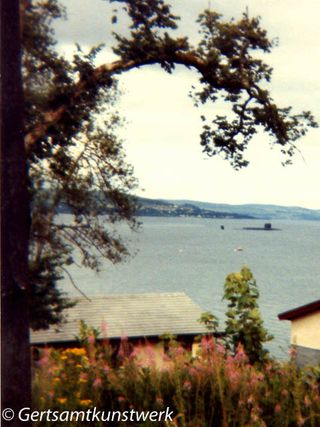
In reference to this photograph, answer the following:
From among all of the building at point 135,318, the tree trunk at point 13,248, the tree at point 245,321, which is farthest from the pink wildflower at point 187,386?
the building at point 135,318

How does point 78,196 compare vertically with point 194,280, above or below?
above

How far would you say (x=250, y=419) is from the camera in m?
5.04

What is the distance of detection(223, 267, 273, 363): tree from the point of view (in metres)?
8.71

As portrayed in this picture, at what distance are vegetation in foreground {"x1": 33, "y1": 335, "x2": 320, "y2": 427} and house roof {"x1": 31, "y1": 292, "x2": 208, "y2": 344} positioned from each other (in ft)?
78.5

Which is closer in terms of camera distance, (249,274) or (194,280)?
(249,274)

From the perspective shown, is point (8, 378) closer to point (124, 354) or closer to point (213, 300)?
point (124, 354)

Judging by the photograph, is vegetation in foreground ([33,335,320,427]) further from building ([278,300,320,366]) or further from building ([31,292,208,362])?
building ([31,292,208,362])

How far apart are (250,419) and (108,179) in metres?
7.76

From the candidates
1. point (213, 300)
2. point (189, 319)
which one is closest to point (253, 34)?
point (189, 319)

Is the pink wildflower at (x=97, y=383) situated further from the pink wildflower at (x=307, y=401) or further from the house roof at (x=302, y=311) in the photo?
the house roof at (x=302, y=311)

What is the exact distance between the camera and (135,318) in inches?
1316

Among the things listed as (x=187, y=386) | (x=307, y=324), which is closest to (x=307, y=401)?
(x=187, y=386)

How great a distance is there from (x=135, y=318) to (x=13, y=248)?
29.4 m

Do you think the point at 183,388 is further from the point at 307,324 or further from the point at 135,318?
the point at 135,318
